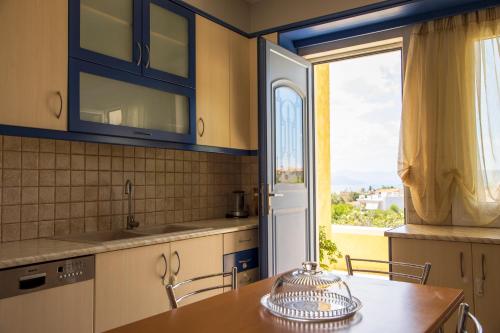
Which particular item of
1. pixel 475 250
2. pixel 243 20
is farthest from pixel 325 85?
pixel 475 250

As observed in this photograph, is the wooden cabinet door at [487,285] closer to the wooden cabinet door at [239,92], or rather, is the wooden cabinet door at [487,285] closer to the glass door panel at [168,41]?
the wooden cabinet door at [239,92]

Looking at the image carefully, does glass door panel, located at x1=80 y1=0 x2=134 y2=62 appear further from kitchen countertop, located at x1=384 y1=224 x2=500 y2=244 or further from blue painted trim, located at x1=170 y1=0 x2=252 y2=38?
kitchen countertop, located at x1=384 y1=224 x2=500 y2=244

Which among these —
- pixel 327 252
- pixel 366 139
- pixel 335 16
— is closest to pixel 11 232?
pixel 335 16

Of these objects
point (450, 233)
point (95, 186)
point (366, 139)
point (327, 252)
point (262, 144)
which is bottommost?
point (327, 252)

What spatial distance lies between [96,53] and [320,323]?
1.87 metres

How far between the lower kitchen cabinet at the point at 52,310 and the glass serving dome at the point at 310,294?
101cm

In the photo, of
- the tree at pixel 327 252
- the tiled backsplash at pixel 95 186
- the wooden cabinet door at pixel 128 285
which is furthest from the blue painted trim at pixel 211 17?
the tree at pixel 327 252

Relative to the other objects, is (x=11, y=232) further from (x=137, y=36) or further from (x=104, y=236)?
(x=137, y=36)

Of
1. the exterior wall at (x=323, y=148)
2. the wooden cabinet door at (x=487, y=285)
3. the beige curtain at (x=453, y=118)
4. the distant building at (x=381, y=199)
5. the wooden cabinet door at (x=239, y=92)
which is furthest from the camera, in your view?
the distant building at (x=381, y=199)

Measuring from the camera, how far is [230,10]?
3.39 metres

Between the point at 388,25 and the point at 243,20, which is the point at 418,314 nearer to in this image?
the point at 388,25

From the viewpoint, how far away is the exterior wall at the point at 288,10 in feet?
10.4

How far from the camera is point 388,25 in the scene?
328 cm

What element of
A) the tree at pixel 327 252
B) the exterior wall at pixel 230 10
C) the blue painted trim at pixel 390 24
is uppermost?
the exterior wall at pixel 230 10
